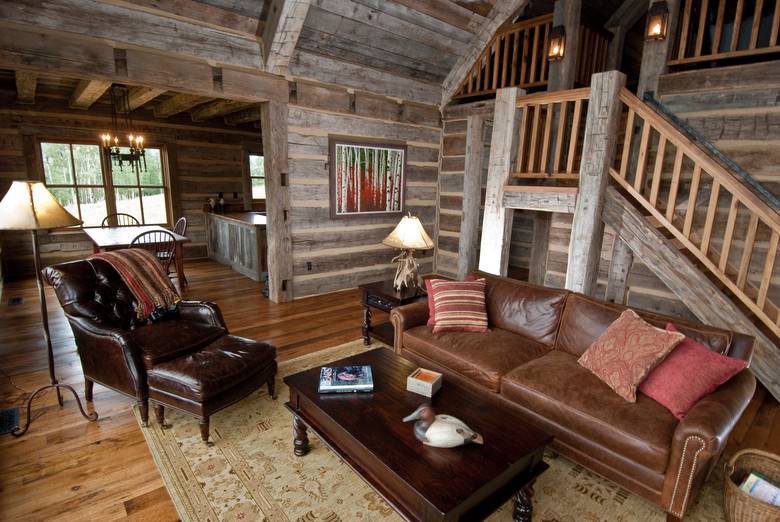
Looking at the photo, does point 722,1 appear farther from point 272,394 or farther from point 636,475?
point 272,394

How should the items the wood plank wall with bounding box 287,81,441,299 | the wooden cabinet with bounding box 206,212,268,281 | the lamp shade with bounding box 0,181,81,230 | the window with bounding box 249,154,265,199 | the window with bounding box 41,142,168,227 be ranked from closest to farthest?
the lamp shade with bounding box 0,181,81,230 → the wood plank wall with bounding box 287,81,441,299 → the wooden cabinet with bounding box 206,212,268,281 → the window with bounding box 41,142,168,227 → the window with bounding box 249,154,265,199

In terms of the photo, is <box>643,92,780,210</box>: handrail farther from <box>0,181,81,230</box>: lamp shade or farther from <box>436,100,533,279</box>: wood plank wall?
<box>0,181,81,230</box>: lamp shade

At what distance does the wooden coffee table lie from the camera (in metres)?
1.47

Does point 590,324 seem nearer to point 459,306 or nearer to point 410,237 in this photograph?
point 459,306

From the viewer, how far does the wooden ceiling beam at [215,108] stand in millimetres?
5461

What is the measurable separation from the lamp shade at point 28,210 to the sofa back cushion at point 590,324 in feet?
10.5

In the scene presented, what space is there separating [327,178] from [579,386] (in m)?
3.68

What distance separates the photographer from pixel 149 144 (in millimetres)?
6609

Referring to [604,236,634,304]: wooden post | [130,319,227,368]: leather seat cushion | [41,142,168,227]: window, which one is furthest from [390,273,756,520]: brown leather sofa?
[41,142,168,227]: window

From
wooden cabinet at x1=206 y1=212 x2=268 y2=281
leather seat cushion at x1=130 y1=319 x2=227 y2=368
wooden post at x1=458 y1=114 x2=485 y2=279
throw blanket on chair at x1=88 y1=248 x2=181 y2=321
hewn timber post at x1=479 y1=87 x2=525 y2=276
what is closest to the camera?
leather seat cushion at x1=130 y1=319 x2=227 y2=368

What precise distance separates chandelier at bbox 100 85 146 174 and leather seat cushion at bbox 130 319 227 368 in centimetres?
367

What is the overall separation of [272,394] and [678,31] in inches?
213

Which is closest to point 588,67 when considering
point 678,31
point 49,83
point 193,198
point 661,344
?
point 678,31

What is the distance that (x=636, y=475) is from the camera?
5.98ft
